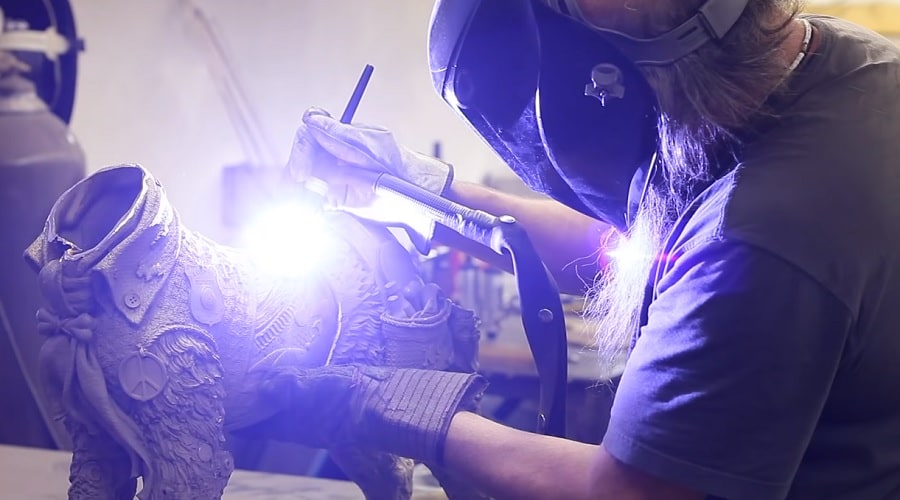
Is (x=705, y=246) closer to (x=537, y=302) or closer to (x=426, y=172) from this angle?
(x=537, y=302)

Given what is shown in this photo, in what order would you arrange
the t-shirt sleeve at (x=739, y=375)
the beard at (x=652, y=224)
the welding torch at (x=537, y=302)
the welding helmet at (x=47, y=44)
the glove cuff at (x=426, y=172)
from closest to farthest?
the t-shirt sleeve at (x=739, y=375) → the beard at (x=652, y=224) → the welding torch at (x=537, y=302) → the glove cuff at (x=426, y=172) → the welding helmet at (x=47, y=44)

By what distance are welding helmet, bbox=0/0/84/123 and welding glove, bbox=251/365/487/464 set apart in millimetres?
1101

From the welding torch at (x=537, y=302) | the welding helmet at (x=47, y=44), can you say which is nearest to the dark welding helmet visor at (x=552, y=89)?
the welding torch at (x=537, y=302)

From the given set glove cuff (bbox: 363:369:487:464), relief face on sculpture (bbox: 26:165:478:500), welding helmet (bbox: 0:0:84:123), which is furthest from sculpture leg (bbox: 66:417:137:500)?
welding helmet (bbox: 0:0:84:123)

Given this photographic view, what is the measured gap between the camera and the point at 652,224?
0.93 m

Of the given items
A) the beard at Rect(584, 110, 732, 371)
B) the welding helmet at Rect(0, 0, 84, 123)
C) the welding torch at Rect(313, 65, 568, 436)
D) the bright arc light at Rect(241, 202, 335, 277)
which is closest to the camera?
the beard at Rect(584, 110, 732, 371)

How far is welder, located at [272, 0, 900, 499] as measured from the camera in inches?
29.2

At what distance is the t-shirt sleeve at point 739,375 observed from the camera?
0.73 m

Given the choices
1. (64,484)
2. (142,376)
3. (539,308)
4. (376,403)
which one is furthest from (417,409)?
(64,484)

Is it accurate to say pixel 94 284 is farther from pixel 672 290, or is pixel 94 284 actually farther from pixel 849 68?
pixel 849 68

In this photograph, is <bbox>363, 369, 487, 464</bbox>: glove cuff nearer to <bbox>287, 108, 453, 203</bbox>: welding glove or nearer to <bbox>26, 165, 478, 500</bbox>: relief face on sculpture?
<bbox>26, 165, 478, 500</bbox>: relief face on sculpture

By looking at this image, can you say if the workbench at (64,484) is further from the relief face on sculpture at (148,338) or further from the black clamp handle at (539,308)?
the black clamp handle at (539,308)

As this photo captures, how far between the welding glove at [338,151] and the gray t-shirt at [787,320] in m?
0.44

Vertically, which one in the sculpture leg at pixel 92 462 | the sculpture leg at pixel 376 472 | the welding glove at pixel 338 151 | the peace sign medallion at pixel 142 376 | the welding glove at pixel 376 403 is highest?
the welding glove at pixel 338 151
